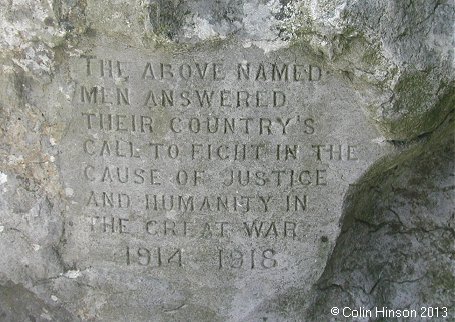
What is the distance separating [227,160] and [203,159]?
2.4 inches

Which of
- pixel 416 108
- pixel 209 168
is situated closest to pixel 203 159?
pixel 209 168

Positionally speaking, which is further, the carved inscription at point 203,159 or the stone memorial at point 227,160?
the carved inscription at point 203,159

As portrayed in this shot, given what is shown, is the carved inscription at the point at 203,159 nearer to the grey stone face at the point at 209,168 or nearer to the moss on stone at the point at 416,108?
the grey stone face at the point at 209,168

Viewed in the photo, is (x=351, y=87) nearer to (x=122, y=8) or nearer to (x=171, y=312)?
(x=122, y=8)

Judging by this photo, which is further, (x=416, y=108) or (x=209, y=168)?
(x=209, y=168)

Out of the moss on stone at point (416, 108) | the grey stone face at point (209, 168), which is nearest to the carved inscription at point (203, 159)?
the grey stone face at point (209, 168)

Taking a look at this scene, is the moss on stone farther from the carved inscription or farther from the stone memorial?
the carved inscription

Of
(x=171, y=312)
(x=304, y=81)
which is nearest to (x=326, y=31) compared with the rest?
(x=304, y=81)

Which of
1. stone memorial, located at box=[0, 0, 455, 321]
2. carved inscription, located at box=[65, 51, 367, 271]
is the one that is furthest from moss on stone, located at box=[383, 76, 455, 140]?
carved inscription, located at box=[65, 51, 367, 271]

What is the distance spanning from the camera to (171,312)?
181 cm

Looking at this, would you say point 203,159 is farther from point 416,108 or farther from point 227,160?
point 416,108

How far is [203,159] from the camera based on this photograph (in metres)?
1.64

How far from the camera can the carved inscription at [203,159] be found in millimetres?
1561

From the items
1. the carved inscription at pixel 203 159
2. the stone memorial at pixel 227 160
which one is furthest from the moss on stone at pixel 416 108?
the carved inscription at pixel 203 159
